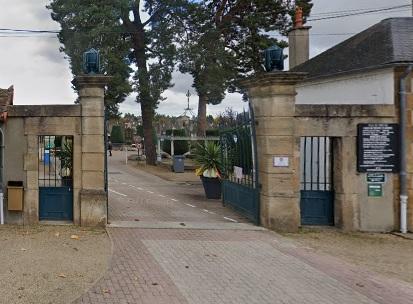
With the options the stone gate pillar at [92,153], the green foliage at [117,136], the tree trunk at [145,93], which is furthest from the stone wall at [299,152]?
the green foliage at [117,136]

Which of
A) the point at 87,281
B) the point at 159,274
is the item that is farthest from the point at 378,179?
the point at 87,281

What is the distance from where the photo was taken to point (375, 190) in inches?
459

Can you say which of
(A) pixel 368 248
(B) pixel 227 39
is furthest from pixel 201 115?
(A) pixel 368 248

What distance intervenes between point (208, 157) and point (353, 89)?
16.9ft

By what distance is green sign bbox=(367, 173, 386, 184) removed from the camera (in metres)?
11.6

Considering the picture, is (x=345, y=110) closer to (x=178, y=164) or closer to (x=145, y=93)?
(x=178, y=164)

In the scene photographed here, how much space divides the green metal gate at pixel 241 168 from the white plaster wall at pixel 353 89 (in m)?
3.24

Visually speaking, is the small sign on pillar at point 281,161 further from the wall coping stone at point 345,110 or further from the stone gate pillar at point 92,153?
the stone gate pillar at point 92,153

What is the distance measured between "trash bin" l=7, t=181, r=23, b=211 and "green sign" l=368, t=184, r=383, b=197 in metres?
8.06

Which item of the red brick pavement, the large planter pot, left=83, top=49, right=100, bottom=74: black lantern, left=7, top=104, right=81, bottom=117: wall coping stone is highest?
left=83, top=49, right=100, bottom=74: black lantern

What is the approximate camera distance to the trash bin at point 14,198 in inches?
432

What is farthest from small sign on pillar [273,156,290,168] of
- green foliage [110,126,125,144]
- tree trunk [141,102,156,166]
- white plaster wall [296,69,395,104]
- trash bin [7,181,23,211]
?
green foliage [110,126,125,144]

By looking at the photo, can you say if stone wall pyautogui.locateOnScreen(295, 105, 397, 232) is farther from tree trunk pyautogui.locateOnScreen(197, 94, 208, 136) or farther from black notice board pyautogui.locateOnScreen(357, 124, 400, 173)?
tree trunk pyautogui.locateOnScreen(197, 94, 208, 136)

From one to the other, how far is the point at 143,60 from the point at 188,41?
336cm
